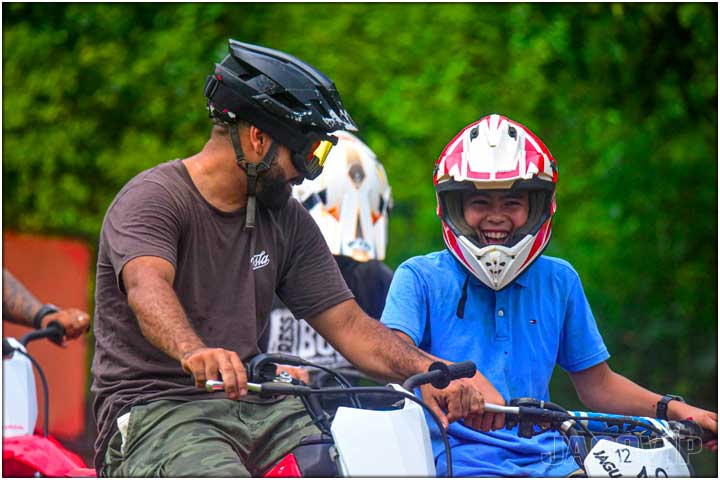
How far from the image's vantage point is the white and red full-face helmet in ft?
18.0

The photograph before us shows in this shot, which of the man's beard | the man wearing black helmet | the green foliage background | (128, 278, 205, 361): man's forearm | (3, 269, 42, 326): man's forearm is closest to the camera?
Result: (128, 278, 205, 361): man's forearm

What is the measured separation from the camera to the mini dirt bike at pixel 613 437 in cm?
457

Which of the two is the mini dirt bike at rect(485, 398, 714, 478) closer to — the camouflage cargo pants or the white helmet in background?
the camouflage cargo pants

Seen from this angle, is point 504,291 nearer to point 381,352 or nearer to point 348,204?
point 381,352

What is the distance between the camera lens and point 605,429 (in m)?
4.69

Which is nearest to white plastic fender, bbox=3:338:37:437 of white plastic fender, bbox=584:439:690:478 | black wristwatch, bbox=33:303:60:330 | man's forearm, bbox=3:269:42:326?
black wristwatch, bbox=33:303:60:330

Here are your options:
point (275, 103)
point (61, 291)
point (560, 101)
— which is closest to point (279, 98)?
point (275, 103)

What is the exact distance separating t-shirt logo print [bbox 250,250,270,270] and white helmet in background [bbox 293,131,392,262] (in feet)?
7.63

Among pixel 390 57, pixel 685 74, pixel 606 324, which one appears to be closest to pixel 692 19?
pixel 685 74

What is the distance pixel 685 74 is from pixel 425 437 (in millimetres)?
9082

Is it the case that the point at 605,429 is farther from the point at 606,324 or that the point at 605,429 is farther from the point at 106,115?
the point at 106,115

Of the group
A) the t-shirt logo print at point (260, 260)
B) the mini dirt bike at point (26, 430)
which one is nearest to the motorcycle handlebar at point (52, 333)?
the mini dirt bike at point (26, 430)

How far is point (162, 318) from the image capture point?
15.0 feet

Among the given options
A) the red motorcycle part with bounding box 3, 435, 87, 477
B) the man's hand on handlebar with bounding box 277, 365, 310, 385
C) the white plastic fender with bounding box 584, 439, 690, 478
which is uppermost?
the man's hand on handlebar with bounding box 277, 365, 310, 385
